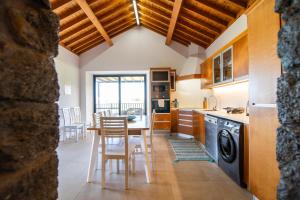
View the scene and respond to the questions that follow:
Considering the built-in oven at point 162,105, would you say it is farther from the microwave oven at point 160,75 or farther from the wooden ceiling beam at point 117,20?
the wooden ceiling beam at point 117,20

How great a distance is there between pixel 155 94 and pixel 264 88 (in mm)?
4506

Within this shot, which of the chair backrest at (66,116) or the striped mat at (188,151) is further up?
the chair backrest at (66,116)

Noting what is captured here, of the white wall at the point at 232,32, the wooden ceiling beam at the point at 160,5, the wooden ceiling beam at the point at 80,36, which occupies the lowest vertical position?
the white wall at the point at 232,32

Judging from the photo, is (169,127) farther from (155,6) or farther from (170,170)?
(155,6)

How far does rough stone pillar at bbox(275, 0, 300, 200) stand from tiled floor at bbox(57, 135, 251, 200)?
179 centimetres

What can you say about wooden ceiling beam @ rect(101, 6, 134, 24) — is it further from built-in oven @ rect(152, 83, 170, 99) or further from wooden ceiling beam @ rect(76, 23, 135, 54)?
built-in oven @ rect(152, 83, 170, 99)

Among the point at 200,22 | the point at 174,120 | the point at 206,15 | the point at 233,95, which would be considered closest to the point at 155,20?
the point at 200,22

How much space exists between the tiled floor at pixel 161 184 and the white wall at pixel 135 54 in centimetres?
377

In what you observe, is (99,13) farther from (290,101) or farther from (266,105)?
(290,101)

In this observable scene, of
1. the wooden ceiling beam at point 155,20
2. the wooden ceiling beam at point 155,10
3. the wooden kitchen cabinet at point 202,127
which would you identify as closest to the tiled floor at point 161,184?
the wooden kitchen cabinet at point 202,127

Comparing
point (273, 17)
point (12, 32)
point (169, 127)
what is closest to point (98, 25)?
point (169, 127)

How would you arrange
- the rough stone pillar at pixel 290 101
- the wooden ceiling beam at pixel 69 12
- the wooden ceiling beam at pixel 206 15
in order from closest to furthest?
1. the rough stone pillar at pixel 290 101
2. the wooden ceiling beam at pixel 206 15
3. the wooden ceiling beam at pixel 69 12

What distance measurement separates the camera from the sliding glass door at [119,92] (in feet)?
24.3

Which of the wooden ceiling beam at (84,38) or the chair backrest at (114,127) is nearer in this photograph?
the chair backrest at (114,127)
